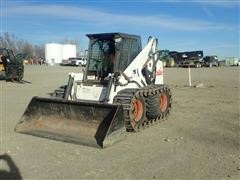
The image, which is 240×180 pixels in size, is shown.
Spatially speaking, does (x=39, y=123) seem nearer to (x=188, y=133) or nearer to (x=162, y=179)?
(x=188, y=133)

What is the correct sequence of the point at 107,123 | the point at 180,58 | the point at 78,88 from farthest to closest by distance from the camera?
the point at 180,58, the point at 78,88, the point at 107,123

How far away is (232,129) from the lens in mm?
10820

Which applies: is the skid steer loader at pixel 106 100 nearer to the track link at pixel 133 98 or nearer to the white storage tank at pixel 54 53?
the track link at pixel 133 98

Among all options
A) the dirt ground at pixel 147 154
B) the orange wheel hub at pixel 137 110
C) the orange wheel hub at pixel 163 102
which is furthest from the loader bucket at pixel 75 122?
the orange wheel hub at pixel 163 102

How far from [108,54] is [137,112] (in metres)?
2.17

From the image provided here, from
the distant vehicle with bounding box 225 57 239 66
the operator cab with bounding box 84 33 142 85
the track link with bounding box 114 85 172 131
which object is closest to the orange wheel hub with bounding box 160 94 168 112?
the track link with bounding box 114 85 172 131

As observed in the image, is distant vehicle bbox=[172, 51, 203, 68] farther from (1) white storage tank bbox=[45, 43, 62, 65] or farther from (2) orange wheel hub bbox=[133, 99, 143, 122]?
(2) orange wheel hub bbox=[133, 99, 143, 122]

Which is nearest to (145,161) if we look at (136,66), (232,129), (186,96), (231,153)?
(231,153)

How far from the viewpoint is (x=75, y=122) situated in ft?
33.8

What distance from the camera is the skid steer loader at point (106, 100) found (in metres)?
9.71

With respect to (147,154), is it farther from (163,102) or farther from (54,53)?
(54,53)

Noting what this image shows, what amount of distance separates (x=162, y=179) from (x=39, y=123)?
4945 millimetres

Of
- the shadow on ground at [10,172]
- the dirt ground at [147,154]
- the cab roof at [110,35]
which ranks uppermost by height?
the cab roof at [110,35]

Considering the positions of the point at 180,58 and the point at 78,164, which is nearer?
the point at 78,164
